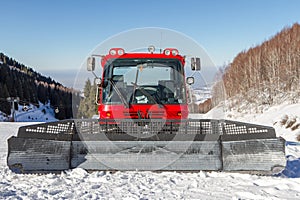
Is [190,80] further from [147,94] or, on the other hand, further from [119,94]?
[119,94]

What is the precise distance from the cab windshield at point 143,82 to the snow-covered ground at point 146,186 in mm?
1629

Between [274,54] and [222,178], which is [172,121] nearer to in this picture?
[222,178]

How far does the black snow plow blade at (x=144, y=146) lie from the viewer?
3.64 m

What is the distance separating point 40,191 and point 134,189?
1.05m

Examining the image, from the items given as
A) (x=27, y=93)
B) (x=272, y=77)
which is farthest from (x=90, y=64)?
(x=27, y=93)

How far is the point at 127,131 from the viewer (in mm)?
3975

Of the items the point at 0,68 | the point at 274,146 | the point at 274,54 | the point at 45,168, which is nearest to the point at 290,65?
the point at 274,54

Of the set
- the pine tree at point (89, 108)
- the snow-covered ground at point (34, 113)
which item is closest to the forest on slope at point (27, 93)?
the snow-covered ground at point (34, 113)

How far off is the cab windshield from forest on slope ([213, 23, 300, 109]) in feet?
65.4

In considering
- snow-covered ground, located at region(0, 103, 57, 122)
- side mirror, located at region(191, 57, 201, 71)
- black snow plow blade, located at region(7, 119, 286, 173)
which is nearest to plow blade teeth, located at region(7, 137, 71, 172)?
black snow plow blade, located at region(7, 119, 286, 173)

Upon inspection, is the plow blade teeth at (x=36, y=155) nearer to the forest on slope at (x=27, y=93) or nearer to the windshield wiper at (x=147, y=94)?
the windshield wiper at (x=147, y=94)

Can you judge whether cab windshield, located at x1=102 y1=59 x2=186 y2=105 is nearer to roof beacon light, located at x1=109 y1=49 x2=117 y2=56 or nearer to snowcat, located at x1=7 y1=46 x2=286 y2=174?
roof beacon light, located at x1=109 y1=49 x2=117 y2=56

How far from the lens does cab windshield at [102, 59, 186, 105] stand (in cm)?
499

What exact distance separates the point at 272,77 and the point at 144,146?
2785 cm
